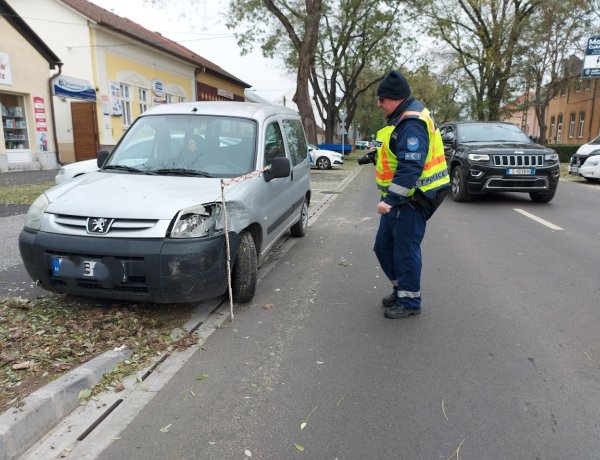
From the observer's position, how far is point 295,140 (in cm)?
658

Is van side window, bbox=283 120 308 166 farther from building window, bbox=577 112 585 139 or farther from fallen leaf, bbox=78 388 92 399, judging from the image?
building window, bbox=577 112 585 139

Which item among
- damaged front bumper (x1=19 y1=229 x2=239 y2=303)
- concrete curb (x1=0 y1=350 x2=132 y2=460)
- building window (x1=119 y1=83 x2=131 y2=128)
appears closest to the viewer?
concrete curb (x1=0 y1=350 x2=132 y2=460)

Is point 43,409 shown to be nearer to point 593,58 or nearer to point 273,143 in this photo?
point 273,143

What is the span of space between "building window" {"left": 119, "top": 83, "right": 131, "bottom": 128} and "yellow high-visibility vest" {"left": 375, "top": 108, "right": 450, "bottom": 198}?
21311mm

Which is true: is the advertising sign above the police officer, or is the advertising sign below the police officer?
above

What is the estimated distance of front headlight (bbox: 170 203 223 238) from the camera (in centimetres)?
360

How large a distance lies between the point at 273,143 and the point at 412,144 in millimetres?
2120

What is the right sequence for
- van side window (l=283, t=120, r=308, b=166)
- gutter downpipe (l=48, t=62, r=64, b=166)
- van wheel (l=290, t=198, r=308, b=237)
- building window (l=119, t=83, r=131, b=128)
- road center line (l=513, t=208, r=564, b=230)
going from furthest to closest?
building window (l=119, t=83, r=131, b=128) < gutter downpipe (l=48, t=62, r=64, b=166) < road center line (l=513, t=208, r=564, b=230) < van wheel (l=290, t=198, r=308, b=237) < van side window (l=283, t=120, r=308, b=166)

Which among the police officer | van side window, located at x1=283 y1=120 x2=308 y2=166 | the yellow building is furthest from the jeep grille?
the yellow building

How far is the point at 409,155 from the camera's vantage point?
363 cm

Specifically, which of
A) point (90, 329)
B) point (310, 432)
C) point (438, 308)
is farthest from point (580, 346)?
point (90, 329)

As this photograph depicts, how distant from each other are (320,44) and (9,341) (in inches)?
1281

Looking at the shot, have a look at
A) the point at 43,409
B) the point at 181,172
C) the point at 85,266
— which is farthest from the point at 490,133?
the point at 43,409

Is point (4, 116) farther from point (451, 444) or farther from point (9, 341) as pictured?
point (451, 444)
